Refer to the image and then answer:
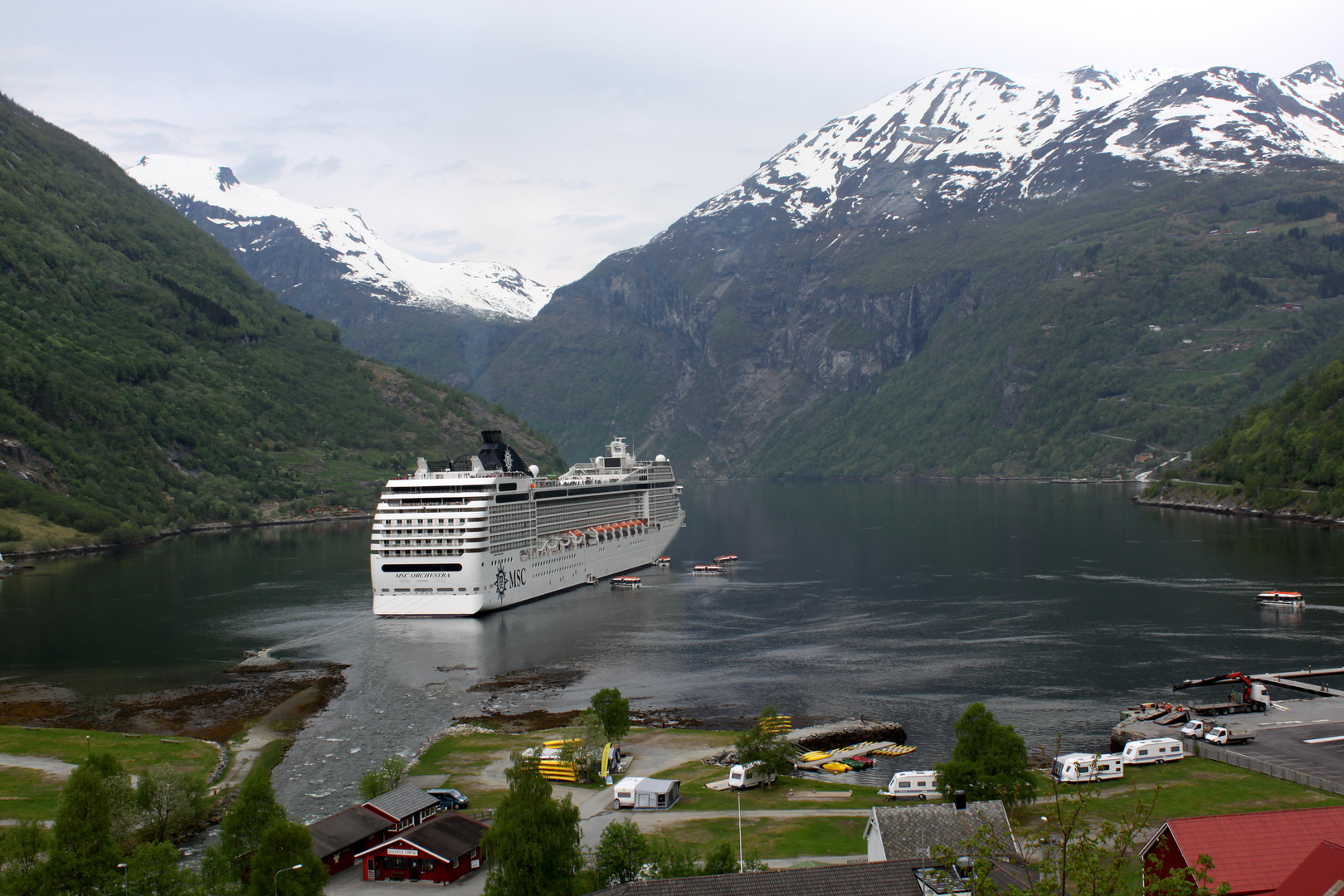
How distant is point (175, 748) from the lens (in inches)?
1847

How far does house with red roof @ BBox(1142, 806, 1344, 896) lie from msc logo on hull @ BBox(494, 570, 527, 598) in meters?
59.4

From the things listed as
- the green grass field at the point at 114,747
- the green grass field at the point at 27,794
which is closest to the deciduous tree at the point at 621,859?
the green grass field at the point at 27,794

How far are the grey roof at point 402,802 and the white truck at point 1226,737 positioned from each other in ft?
102

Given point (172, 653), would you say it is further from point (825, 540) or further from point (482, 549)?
point (825, 540)

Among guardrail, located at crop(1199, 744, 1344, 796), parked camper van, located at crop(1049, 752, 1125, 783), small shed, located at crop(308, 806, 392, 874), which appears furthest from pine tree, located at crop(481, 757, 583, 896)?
guardrail, located at crop(1199, 744, 1344, 796)

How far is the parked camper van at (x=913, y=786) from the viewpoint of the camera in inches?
1515

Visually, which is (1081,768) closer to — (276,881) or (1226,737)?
(1226,737)

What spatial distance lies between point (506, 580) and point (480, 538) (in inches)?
207

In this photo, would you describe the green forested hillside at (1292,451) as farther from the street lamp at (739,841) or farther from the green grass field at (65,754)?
the green grass field at (65,754)

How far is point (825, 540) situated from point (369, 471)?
99358mm

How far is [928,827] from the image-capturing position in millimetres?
28125

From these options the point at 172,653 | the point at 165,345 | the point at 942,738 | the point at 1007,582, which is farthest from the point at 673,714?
the point at 165,345

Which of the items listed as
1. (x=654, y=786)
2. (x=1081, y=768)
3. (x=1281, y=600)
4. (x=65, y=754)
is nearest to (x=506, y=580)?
(x=65, y=754)

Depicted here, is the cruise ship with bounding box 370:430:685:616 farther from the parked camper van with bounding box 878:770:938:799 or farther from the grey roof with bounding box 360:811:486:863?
the parked camper van with bounding box 878:770:938:799
